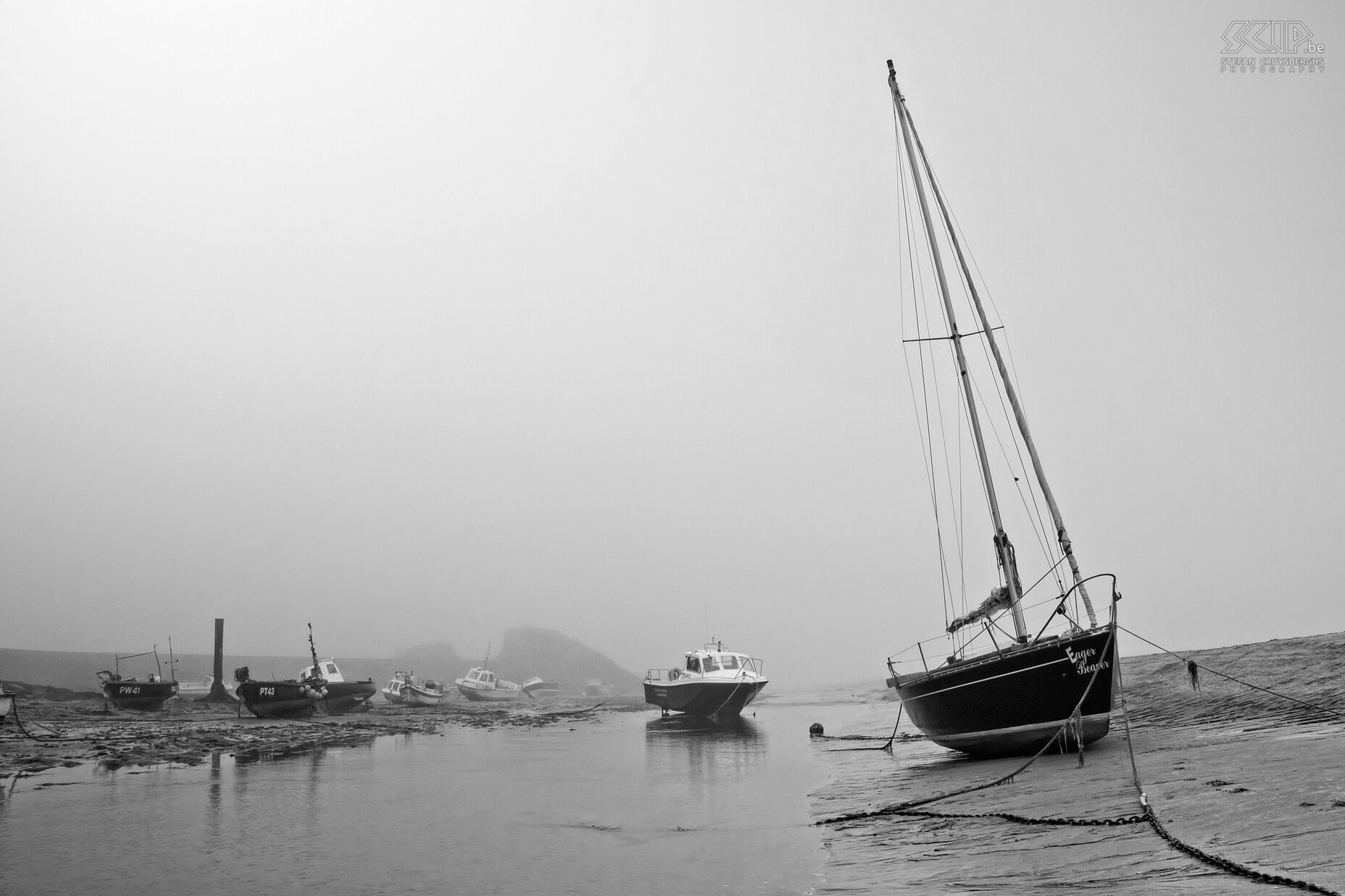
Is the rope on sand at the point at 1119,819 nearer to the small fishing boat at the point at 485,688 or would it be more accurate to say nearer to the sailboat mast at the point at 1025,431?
the sailboat mast at the point at 1025,431

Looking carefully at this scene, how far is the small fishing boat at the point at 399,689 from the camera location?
7025cm

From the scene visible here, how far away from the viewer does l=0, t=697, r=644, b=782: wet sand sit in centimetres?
2539

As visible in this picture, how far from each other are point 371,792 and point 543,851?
324 inches

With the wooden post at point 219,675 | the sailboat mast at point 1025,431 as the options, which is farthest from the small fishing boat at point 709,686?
the wooden post at point 219,675

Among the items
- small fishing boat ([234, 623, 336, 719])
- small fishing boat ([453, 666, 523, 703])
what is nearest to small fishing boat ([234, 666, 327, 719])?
small fishing boat ([234, 623, 336, 719])

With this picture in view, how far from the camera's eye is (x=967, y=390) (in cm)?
2016

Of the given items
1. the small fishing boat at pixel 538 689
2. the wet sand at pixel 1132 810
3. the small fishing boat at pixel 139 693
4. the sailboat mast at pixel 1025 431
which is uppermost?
the sailboat mast at pixel 1025 431

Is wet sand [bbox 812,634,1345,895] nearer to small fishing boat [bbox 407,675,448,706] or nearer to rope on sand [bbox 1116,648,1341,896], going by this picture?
rope on sand [bbox 1116,648,1341,896]

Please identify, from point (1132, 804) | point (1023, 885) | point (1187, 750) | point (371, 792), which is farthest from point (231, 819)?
point (1187, 750)

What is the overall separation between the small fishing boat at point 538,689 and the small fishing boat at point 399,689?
29.8 m

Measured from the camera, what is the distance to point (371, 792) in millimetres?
18141

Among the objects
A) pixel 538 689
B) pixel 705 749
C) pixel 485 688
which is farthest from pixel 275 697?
pixel 538 689

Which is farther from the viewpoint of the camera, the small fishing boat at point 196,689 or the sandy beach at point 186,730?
the small fishing boat at point 196,689

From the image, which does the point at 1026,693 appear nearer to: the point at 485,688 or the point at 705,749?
the point at 705,749
